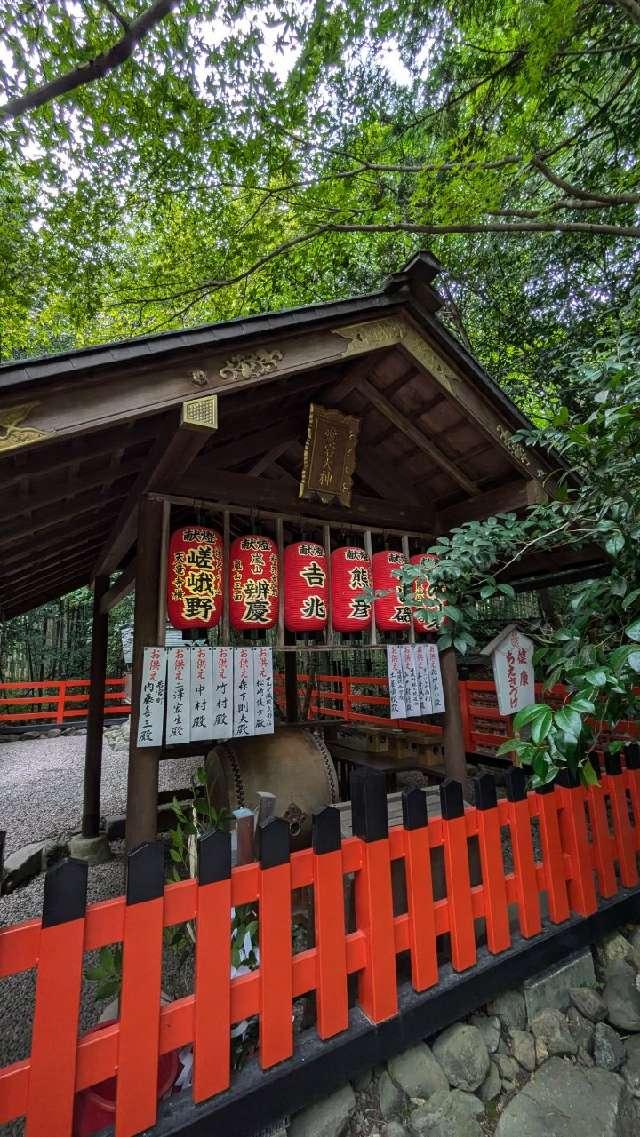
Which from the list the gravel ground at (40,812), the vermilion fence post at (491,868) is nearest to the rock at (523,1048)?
the vermilion fence post at (491,868)

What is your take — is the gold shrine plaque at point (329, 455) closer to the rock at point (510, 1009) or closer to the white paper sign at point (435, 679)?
the white paper sign at point (435, 679)

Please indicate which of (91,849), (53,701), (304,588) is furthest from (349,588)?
(53,701)

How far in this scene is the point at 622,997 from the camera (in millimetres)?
2781

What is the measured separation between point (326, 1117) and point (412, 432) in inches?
194

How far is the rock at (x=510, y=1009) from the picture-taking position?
263 cm

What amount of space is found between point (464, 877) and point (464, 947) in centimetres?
33

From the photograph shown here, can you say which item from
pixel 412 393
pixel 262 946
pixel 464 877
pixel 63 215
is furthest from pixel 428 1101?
pixel 63 215

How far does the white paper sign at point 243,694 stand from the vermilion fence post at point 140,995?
215 cm

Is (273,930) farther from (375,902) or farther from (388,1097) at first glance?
(388,1097)

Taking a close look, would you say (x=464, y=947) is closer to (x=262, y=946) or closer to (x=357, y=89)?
(x=262, y=946)

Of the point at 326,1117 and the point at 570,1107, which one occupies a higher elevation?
the point at 326,1117

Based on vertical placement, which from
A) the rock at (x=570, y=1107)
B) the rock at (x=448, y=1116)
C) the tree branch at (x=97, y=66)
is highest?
the tree branch at (x=97, y=66)

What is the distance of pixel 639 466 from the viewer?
9.23ft

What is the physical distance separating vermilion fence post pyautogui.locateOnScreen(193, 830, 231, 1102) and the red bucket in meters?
0.21
